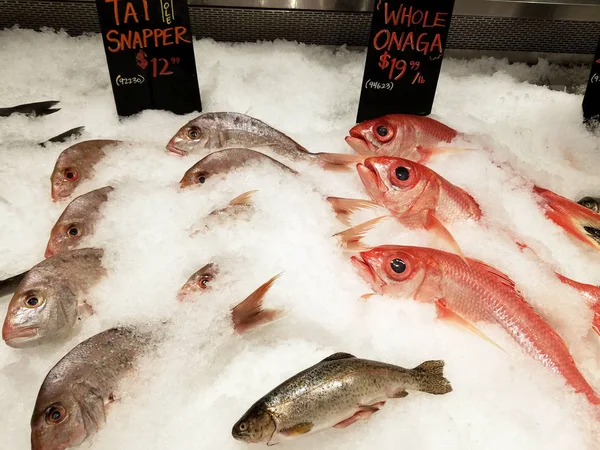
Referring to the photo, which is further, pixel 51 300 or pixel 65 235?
pixel 65 235

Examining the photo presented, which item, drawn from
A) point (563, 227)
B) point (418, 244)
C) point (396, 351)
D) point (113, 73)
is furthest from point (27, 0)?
point (563, 227)

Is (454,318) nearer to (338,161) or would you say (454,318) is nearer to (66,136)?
(338,161)

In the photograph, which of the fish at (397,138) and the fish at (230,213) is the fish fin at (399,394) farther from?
the fish at (397,138)

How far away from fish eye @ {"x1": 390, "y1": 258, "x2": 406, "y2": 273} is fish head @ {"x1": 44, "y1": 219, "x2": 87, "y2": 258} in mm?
1050

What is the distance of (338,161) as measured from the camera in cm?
205

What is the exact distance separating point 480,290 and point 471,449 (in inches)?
18.8

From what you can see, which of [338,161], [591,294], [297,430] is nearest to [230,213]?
[338,161]

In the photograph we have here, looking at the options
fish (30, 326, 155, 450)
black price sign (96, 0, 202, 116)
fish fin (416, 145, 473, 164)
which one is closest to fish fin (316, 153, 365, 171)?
fish fin (416, 145, 473, 164)

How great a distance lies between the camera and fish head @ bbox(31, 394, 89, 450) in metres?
1.22

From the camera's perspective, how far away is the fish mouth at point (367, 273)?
1633 mm

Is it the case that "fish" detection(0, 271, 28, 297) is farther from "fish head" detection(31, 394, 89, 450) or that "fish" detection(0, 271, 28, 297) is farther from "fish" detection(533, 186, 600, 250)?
"fish" detection(533, 186, 600, 250)

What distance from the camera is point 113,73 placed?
205cm

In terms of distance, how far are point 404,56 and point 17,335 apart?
1.74 m

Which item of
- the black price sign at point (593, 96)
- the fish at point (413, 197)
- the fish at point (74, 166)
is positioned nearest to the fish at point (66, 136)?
the fish at point (74, 166)
